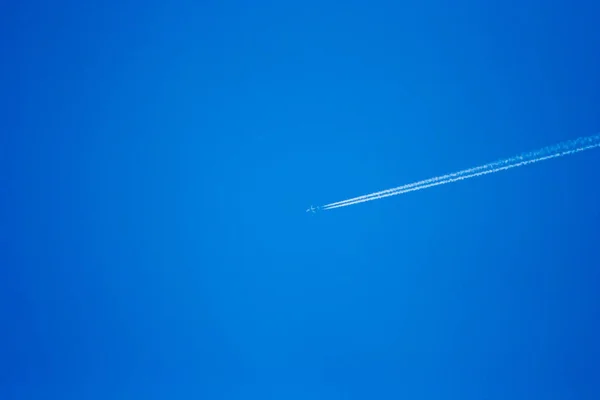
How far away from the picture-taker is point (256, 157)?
189cm

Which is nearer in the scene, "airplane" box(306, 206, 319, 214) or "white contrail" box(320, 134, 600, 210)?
"white contrail" box(320, 134, 600, 210)

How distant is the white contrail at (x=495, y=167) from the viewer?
5.48ft

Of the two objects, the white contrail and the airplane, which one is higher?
the white contrail

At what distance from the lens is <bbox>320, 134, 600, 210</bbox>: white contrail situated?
5.48ft

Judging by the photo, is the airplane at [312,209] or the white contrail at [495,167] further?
the airplane at [312,209]

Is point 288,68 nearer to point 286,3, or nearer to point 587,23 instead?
point 286,3

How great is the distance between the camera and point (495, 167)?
1733 mm

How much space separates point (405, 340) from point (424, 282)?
0.30m

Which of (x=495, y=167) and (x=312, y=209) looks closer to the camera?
(x=495, y=167)

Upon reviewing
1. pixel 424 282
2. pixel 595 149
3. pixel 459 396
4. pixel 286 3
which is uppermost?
pixel 286 3

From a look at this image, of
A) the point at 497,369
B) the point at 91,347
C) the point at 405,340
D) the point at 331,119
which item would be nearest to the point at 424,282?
the point at 405,340

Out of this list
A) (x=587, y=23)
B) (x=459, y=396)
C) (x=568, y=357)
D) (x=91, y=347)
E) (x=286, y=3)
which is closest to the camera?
(x=587, y=23)

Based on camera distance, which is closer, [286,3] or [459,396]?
[286,3]

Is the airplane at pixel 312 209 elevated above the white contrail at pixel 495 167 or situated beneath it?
situated beneath
